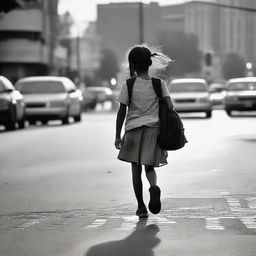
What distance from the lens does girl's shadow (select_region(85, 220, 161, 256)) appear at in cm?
753

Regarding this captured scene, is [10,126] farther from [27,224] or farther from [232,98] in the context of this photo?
[27,224]

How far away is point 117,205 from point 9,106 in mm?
20287

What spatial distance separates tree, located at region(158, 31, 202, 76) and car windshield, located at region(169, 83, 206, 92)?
4133 inches

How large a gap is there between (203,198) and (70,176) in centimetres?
367

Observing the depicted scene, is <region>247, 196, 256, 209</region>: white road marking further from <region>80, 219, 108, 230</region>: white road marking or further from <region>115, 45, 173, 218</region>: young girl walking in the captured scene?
<region>80, 219, 108, 230</region>: white road marking

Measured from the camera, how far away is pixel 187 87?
44.1 metres

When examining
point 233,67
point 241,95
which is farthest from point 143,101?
point 233,67

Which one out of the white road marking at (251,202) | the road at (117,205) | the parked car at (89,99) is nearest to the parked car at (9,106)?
the road at (117,205)

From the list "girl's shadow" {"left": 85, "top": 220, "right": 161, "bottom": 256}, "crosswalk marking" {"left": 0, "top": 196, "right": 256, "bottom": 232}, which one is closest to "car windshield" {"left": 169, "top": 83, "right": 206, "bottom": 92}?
"crosswalk marking" {"left": 0, "top": 196, "right": 256, "bottom": 232}

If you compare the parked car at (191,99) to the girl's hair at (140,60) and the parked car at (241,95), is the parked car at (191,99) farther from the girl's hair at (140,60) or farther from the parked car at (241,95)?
the girl's hair at (140,60)

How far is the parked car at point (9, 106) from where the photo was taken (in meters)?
30.7

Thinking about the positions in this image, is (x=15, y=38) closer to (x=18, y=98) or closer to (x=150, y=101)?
(x=18, y=98)

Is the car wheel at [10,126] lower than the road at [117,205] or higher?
lower

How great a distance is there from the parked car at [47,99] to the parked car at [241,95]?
874 centimetres
